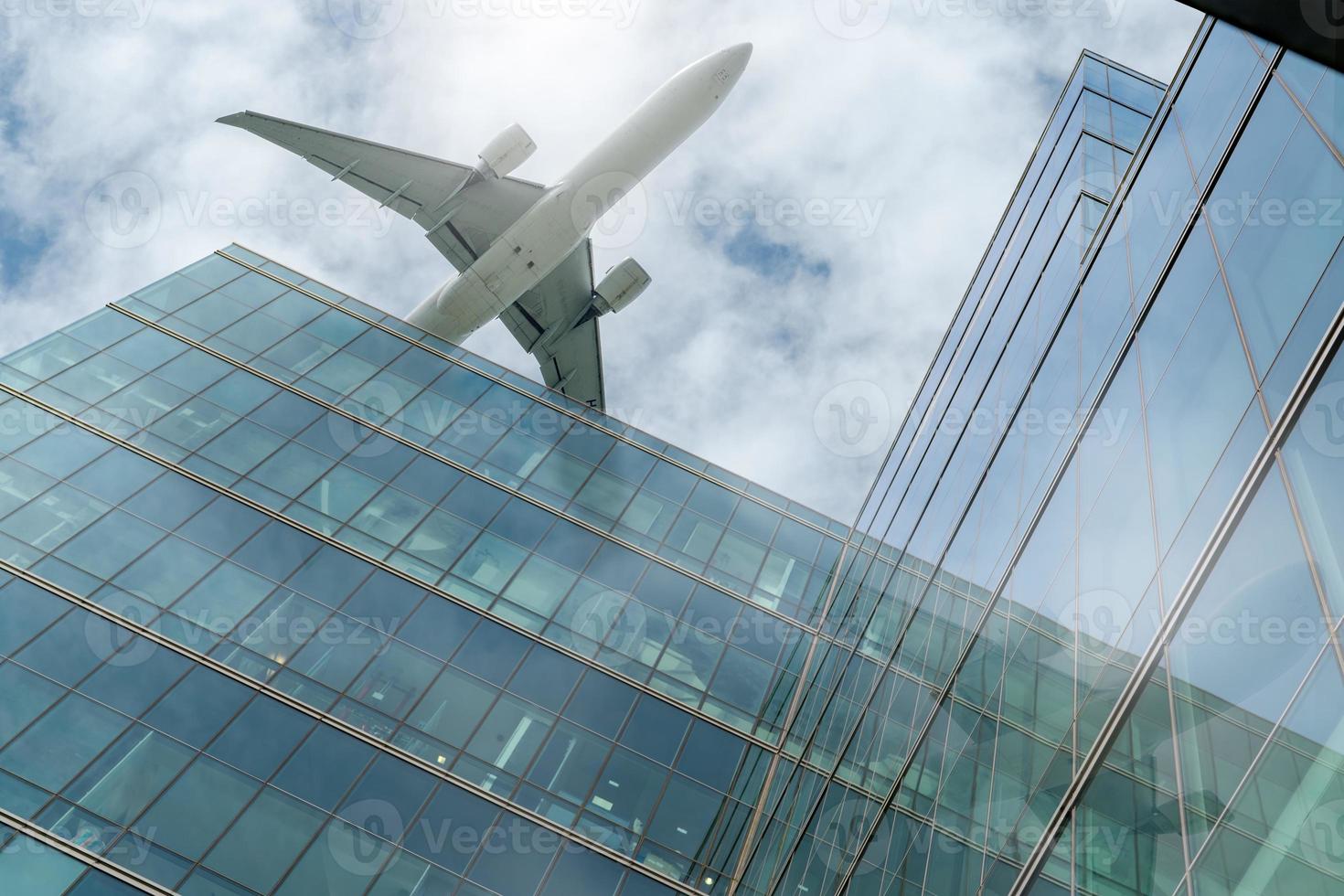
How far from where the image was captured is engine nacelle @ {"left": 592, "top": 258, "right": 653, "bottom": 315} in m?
37.2

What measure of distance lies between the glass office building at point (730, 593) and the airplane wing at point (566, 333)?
37.6 feet

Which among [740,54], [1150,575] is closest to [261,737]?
[1150,575]

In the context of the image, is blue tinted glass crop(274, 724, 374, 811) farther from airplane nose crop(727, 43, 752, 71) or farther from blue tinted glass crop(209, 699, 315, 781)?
airplane nose crop(727, 43, 752, 71)

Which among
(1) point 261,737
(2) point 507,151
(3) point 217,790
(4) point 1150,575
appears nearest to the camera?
(4) point 1150,575

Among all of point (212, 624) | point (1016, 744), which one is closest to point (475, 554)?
point (212, 624)

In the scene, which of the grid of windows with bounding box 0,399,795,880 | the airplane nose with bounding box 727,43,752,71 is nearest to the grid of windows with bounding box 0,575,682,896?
the grid of windows with bounding box 0,399,795,880

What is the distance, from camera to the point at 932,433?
21.7 m

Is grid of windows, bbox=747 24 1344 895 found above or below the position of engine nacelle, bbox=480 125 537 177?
below

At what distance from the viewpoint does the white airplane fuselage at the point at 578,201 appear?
33.1 meters

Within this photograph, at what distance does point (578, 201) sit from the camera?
109 feet

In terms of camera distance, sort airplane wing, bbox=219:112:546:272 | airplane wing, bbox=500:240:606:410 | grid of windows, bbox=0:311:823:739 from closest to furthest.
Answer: grid of windows, bbox=0:311:823:739 < airplane wing, bbox=219:112:546:272 < airplane wing, bbox=500:240:606:410

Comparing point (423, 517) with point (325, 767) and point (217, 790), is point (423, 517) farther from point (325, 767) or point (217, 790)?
point (217, 790)

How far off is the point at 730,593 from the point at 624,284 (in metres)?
17.1

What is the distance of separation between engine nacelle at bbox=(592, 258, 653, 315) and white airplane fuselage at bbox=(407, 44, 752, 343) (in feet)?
10.8
